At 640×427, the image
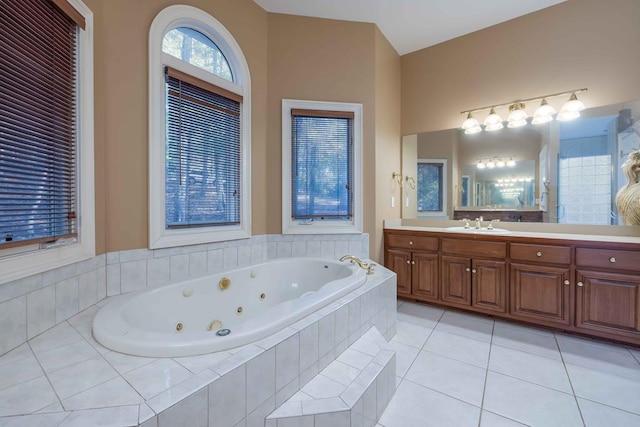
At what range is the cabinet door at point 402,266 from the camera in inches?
116

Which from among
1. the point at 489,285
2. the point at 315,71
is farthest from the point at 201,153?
the point at 489,285

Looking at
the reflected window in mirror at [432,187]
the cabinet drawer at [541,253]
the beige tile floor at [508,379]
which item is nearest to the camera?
the beige tile floor at [508,379]

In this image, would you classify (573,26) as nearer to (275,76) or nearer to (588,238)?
(588,238)

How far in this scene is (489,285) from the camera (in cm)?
252

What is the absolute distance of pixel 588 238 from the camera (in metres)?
2.15

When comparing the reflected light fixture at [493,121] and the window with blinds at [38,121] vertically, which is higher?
the reflected light fixture at [493,121]

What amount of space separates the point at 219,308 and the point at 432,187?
2.60 metres

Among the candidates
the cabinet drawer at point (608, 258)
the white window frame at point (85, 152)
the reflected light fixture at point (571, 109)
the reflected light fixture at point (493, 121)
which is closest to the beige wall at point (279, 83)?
the white window frame at point (85, 152)

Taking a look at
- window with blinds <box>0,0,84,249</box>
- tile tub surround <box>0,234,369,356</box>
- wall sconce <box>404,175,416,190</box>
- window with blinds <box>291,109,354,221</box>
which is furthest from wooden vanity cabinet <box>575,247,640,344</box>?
window with blinds <box>0,0,84,249</box>

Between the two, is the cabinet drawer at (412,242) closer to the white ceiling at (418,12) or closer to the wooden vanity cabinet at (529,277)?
the wooden vanity cabinet at (529,277)

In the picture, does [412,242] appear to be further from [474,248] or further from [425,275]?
[474,248]

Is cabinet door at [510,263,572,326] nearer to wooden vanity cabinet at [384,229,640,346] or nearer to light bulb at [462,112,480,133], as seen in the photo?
wooden vanity cabinet at [384,229,640,346]

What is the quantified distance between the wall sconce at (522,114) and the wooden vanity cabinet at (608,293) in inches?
49.7

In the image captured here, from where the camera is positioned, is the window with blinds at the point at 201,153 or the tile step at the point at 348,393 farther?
the window with blinds at the point at 201,153
